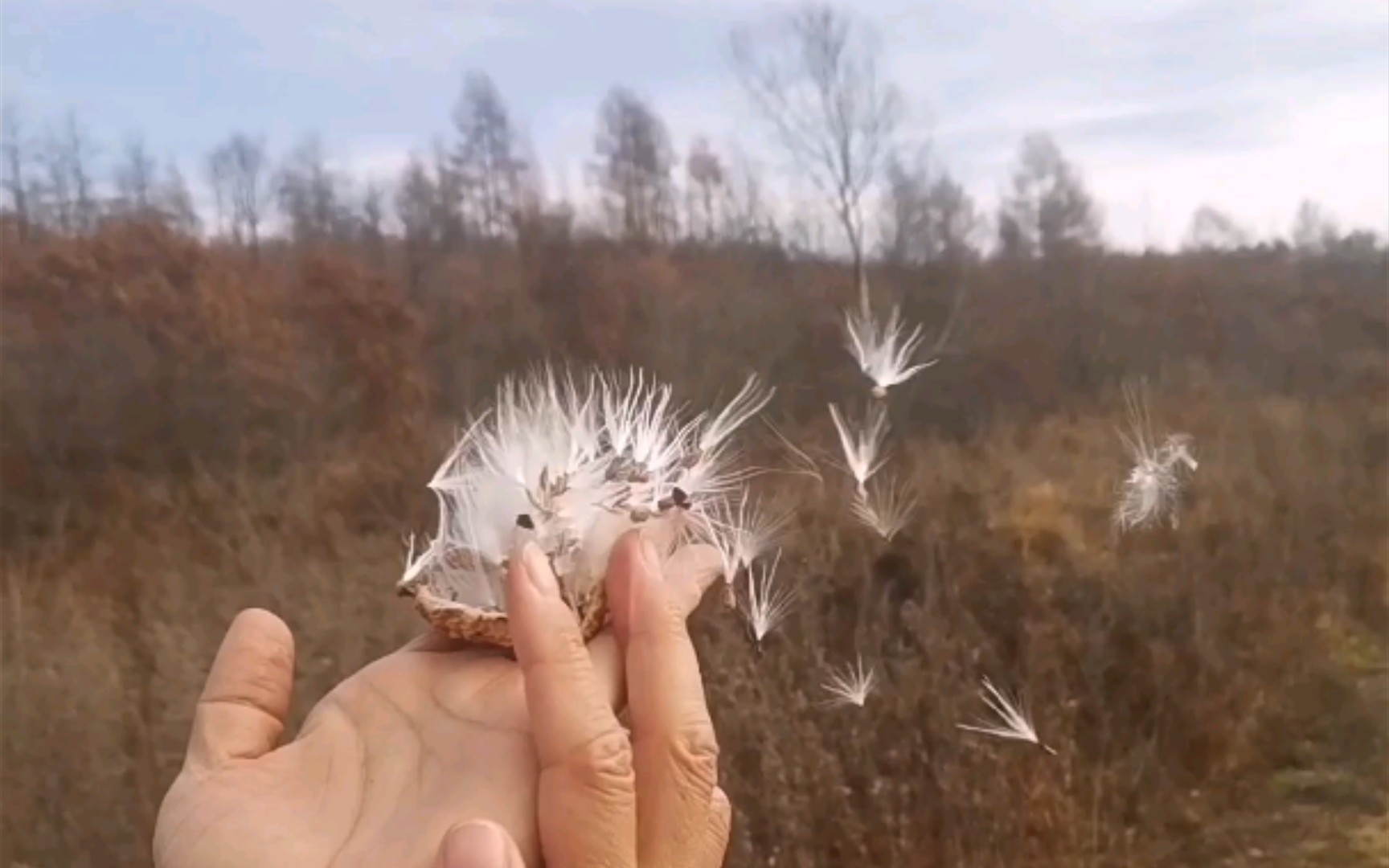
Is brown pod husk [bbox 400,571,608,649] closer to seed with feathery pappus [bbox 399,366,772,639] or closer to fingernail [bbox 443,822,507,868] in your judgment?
seed with feathery pappus [bbox 399,366,772,639]

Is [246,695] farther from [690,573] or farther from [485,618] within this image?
[690,573]

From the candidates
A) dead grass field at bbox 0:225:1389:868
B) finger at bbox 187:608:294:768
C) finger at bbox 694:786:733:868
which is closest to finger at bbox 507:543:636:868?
finger at bbox 694:786:733:868

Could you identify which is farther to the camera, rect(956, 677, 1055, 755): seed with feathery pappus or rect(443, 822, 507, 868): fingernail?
rect(956, 677, 1055, 755): seed with feathery pappus

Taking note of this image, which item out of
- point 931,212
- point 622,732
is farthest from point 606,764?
point 931,212

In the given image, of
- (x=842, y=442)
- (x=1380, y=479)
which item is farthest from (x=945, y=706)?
(x=1380, y=479)

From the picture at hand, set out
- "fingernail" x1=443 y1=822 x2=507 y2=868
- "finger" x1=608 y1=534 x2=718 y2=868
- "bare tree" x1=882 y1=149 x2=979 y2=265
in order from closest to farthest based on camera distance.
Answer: "fingernail" x1=443 y1=822 x2=507 y2=868
"finger" x1=608 y1=534 x2=718 y2=868
"bare tree" x1=882 y1=149 x2=979 y2=265

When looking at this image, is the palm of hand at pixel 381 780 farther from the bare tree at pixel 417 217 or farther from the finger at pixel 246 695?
the bare tree at pixel 417 217

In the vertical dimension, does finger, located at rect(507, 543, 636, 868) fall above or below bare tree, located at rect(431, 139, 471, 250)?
below

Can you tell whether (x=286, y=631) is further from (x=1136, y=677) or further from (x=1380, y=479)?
(x=1380, y=479)
